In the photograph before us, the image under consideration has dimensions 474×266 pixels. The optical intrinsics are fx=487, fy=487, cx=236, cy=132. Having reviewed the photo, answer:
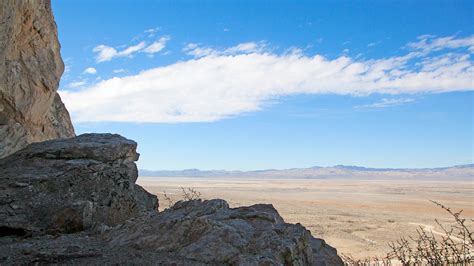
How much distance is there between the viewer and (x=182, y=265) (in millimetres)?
4727

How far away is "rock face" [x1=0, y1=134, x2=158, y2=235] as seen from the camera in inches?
266

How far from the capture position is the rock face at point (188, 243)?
16.3ft

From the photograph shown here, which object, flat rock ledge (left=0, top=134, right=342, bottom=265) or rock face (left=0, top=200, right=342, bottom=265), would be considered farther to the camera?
flat rock ledge (left=0, top=134, right=342, bottom=265)

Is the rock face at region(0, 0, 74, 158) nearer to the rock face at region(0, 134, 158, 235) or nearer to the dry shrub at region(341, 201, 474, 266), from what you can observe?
the rock face at region(0, 134, 158, 235)

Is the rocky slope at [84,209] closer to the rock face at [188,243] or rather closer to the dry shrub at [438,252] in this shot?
the rock face at [188,243]

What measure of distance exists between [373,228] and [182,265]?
88.6ft

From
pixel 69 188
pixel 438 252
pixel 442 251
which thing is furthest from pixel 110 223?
pixel 442 251

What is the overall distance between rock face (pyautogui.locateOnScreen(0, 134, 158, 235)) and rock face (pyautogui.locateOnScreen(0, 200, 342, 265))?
53 centimetres

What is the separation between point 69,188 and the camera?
295 inches

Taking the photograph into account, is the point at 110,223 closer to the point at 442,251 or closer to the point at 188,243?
the point at 188,243

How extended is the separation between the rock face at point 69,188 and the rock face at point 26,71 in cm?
116

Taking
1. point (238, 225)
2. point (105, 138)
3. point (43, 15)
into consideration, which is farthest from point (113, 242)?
point (43, 15)

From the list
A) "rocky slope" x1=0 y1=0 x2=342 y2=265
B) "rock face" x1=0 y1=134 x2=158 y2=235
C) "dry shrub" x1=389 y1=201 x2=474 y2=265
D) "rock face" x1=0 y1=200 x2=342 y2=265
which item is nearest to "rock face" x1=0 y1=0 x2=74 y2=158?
"rocky slope" x1=0 y1=0 x2=342 y2=265

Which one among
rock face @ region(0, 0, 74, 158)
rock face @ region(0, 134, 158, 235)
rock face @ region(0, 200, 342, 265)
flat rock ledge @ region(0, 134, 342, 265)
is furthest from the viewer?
rock face @ region(0, 0, 74, 158)
